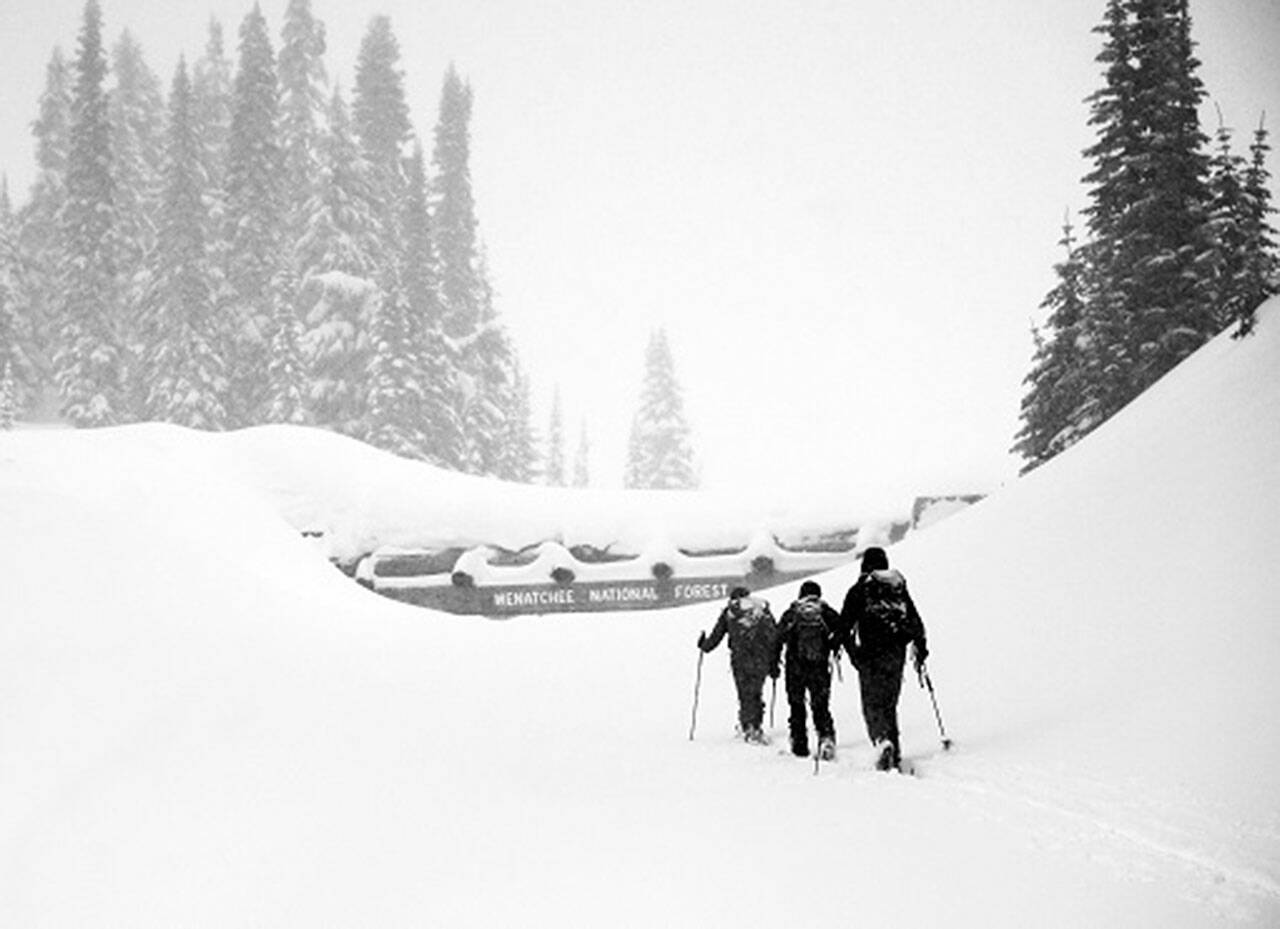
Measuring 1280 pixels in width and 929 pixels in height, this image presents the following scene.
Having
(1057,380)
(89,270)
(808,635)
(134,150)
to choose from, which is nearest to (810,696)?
(808,635)

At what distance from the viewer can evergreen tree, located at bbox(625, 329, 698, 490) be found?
42594mm

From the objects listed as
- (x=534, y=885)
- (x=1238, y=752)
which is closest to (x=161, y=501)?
(x=534, y=885)

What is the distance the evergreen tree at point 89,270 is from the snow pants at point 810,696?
30.0 meters

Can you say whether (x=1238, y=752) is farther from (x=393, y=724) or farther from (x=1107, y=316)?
(x=1107, y=316)

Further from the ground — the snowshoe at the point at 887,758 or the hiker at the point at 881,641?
the hiker at the point at 881,641

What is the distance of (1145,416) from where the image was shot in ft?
34.2

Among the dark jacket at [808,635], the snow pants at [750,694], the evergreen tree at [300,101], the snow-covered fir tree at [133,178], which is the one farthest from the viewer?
the evergreen tree at [300,101]

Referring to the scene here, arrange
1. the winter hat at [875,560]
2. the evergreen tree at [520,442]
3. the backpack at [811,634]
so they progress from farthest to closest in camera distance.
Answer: the evergreen tree at [520,442] < the backpack at [811,634] < the winter hat at [875,560]

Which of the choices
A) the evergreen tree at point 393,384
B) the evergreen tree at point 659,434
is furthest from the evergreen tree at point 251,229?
the evergreen tree at point 659,434

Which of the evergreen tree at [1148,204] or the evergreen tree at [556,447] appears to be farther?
the evergreen tree at [556,447]

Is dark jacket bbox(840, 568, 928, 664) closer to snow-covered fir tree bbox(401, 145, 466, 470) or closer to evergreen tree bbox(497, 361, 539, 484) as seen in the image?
snow-covered fir tree bbox(401, 145, 466, 470)

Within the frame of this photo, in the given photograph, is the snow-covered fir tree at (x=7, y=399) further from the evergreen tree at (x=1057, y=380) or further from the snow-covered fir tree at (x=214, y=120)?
the evergreen tree at (x=1057, y=380)

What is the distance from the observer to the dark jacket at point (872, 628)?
6.48m

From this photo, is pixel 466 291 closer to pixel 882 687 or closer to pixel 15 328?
pixel 15 328
